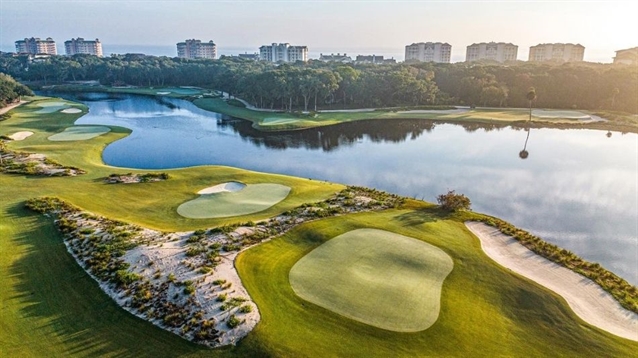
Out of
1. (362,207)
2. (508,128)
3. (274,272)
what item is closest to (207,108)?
(508,128)

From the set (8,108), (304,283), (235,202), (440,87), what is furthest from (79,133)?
(440,87)

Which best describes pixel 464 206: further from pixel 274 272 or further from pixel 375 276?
pixel 274 272

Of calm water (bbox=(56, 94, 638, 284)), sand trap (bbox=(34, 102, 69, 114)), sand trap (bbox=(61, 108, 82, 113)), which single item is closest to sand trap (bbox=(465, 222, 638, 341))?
calm water (bbox=(56, 94, 638, 284))

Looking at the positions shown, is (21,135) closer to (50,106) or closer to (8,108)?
(8,108)

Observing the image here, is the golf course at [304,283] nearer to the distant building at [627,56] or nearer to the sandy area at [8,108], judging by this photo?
the sandy area at [8,108]

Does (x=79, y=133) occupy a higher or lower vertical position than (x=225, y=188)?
higher

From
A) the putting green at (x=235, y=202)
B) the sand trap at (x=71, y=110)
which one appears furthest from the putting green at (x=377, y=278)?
the sand trap at (x=71, y=110)

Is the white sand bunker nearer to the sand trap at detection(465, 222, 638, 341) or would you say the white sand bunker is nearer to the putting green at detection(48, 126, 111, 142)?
the sand trap at detection(465, 222, 638, 341)
